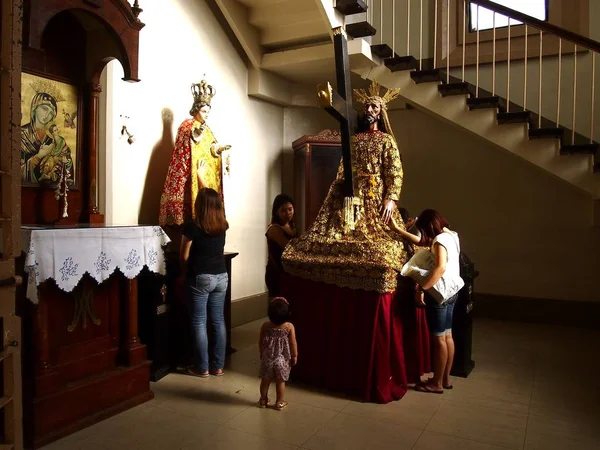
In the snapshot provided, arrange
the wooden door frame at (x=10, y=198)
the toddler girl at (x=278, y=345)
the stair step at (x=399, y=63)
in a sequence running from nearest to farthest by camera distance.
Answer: the wooden door frame at (x=10, y=198), the toddler girl at (x=278, y=345), the stair step at (x=399, y=63)

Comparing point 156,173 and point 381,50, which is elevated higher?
point 381,50

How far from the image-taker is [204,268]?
12.5 ft

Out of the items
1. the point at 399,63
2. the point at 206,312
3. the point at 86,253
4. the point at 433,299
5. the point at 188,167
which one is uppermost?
the point at 399,63

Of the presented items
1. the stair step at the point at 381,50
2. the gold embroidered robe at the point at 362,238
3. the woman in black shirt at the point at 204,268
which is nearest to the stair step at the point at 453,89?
the stair step at the point at 381,50

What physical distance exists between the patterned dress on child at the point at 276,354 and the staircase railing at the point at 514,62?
3.59m

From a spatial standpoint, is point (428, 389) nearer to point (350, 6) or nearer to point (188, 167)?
point (188, 167)

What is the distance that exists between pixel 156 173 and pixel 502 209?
416cm

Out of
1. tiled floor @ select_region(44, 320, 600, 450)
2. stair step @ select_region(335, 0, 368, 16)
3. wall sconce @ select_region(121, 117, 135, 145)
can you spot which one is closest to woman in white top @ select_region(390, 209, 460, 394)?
tiled floor @ select_region(44, 320, 600, 450)

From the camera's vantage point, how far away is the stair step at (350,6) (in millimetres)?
5156

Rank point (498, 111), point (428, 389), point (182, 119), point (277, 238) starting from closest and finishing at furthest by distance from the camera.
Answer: point (428, 389)
point (277, 238)
point (182, 119)
point (498, 111)

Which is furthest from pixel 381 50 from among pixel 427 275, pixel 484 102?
pixel 427 275

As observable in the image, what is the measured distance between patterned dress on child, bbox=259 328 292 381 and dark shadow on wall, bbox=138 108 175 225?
201 cm

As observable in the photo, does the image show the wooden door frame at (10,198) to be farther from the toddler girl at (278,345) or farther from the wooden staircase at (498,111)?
the wooden staircase at (498,111)

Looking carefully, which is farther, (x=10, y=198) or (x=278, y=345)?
(x=278, y=345)
